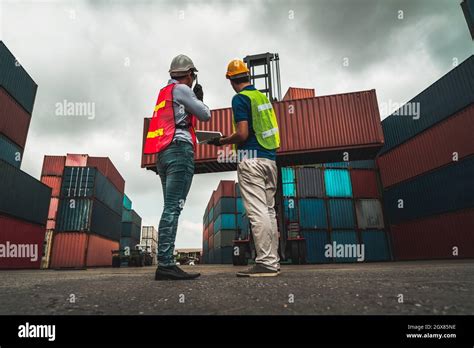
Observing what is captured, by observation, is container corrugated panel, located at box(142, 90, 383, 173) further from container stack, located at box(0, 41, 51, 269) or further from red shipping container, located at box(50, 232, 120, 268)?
red shipping container, located at box(50, 232, 120, 268)

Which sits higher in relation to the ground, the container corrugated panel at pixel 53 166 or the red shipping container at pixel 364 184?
the container corrugated panel at pixel 53 166

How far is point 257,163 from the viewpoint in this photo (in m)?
3.49

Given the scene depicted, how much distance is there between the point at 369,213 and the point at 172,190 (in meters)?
20.2

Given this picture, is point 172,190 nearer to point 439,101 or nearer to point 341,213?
point 439,101

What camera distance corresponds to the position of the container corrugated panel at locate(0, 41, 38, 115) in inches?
593

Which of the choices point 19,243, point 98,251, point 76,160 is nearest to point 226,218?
point 98,251

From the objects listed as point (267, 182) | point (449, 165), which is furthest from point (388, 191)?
point (267, 182)

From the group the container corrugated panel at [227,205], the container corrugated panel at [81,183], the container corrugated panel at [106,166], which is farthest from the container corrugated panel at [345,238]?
the container corrugated panel at [106,166]

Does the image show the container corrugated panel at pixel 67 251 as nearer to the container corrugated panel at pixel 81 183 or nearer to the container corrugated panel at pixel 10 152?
the container corrugated panel at pixel 81 183

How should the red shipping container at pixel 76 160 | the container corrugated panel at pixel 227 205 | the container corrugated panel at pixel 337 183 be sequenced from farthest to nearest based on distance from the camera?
the container corrugated panel at pixel 227 205, the red shipping container at pixel 76 160, the container corrugated panel at pixel 337 183

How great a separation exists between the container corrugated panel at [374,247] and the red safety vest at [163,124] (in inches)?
769

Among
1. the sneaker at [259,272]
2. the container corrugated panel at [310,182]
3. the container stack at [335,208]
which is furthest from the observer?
the container corrugated panel at [310,182]

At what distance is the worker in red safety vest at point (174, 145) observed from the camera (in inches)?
122

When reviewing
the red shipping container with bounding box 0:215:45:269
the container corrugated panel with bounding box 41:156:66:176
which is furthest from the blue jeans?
the container corrugated panel with bounding box 41:156:66:176
